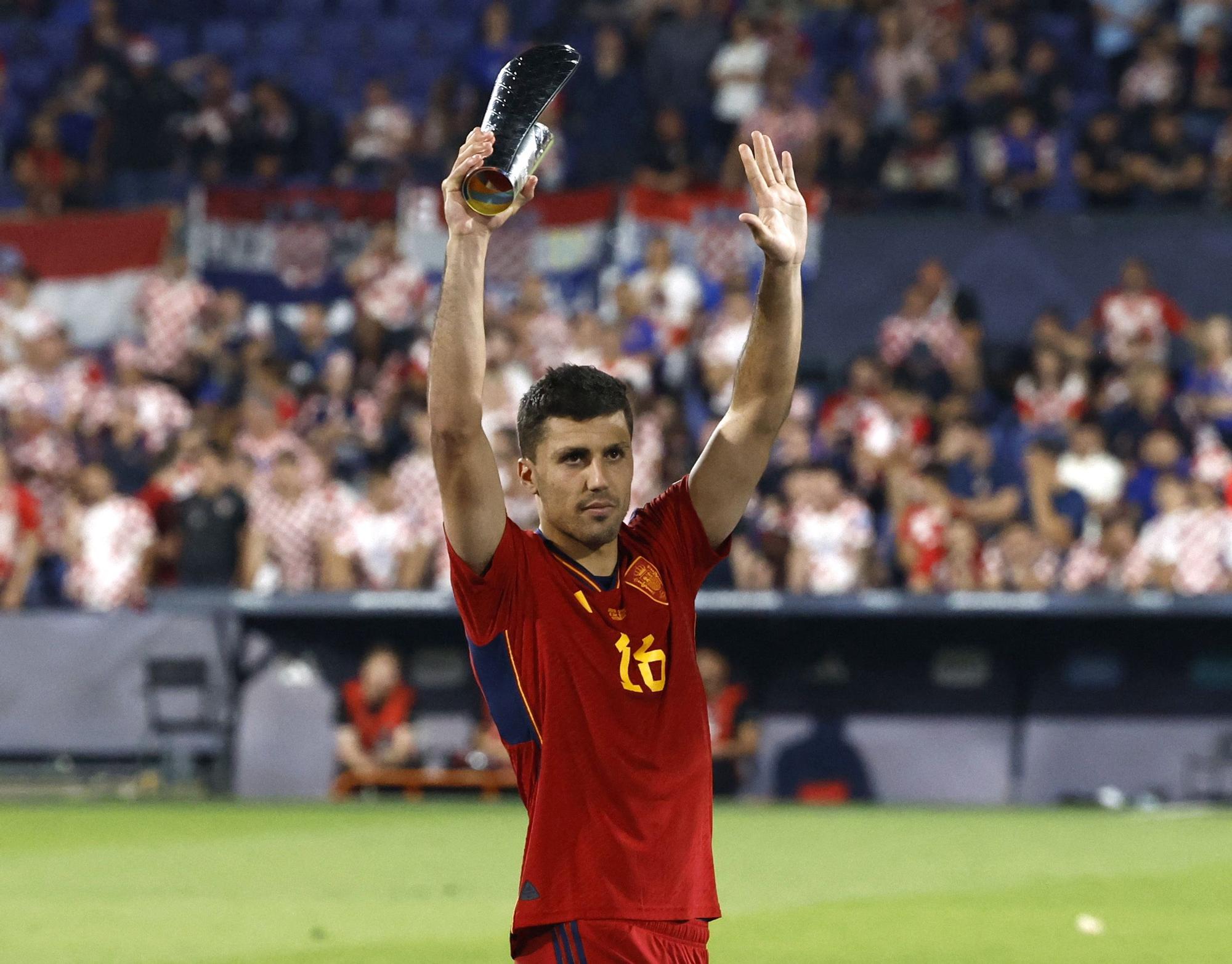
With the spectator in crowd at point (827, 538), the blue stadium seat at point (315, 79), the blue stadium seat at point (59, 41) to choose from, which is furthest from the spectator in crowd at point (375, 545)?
the blue stadium seat at point (59, 41)

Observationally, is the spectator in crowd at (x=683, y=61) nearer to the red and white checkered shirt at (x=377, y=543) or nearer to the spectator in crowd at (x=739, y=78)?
the spectator in crowd at (x=739, y=78)

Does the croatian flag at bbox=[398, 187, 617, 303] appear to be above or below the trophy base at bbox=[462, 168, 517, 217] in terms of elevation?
above

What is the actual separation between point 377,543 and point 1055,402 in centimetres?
570

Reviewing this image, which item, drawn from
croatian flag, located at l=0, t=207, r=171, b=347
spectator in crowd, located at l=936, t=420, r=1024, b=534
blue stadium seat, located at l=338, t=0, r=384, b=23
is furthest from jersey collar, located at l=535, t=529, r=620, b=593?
blue stadium seat, located at l=338, t=0, r=384, b=23

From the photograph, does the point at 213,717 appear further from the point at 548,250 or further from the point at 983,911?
the point at 983,911

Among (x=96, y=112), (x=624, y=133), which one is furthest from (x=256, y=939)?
(x=96, y=112)

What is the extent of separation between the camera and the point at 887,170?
1906 cm

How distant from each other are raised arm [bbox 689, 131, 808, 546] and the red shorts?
932 mm

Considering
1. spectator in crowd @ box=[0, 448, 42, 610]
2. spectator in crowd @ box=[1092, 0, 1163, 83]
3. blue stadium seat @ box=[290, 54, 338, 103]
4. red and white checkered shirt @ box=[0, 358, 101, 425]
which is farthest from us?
blue stadium seat @ box=[290, 54, 338, 103]

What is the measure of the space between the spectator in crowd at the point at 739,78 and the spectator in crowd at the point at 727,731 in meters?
6.76

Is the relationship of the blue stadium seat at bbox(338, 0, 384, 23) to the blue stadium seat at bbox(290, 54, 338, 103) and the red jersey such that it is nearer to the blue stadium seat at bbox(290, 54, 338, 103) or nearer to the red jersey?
the blue stadium seat at bbox(290, 54, 338, 103)

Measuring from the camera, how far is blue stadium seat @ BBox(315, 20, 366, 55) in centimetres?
2284

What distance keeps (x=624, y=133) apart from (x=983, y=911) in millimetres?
12895

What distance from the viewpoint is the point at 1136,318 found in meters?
17.1
